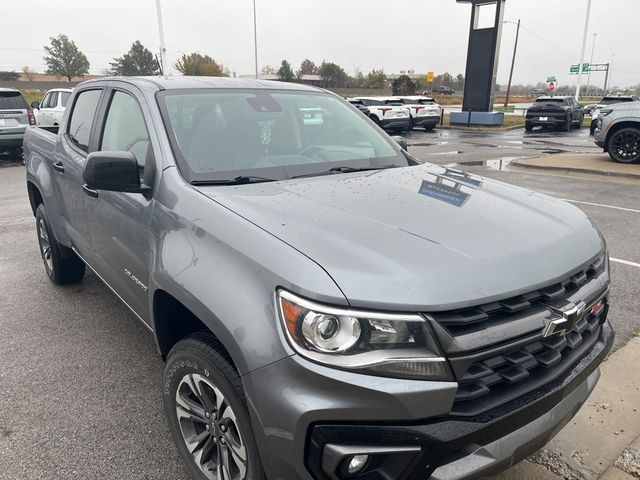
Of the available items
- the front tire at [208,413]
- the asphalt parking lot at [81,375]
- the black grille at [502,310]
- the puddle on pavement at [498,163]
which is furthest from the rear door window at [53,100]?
the black grille at [502,310]

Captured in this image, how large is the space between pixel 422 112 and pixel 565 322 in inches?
927

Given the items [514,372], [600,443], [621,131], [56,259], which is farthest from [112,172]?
[621,131]

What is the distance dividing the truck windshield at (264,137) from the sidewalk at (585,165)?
8.72 m

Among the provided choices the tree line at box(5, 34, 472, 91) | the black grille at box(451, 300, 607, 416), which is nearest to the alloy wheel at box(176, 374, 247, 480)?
the black grille at box(451, 300, 607, 416)

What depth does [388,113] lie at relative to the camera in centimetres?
2261

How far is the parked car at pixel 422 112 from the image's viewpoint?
2400 centimetres

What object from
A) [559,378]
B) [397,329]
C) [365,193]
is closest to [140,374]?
[365,193]

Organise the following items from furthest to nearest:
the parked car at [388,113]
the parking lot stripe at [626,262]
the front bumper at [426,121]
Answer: the front bumper at [426,121]
the parked car at [388,113]
the parking lot stripe at [626,262]

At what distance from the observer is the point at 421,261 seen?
1.68 meters

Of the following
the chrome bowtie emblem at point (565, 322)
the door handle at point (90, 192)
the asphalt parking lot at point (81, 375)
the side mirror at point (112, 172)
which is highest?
the side mirror at point (112, 172)

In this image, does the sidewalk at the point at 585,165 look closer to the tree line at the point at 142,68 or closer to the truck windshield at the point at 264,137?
the truck windshield at the point at 264,137

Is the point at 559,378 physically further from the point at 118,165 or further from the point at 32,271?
the point at 32,271

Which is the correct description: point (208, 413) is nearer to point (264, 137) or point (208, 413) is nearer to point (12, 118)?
point (264, 137)

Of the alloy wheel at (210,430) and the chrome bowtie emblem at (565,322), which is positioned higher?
the chrome bowtie emblem at (565,322)
